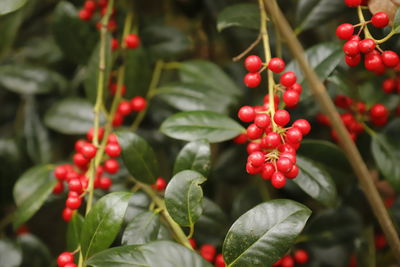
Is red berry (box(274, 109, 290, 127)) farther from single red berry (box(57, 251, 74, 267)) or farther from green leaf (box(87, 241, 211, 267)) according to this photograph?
single red berry (box(57, 251, 74, 267))

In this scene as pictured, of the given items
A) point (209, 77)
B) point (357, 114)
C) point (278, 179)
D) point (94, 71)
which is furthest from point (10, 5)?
point (357, 114)

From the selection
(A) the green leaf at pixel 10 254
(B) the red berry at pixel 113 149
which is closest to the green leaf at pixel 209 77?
(B) the red berry at pixel 113 149

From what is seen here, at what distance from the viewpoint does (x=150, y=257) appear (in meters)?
0.58

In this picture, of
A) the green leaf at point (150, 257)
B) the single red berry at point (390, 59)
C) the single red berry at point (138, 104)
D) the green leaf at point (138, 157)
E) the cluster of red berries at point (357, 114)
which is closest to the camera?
the green leaf at point (150, 257)

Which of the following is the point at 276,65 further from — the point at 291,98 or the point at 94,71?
the point at 94,71

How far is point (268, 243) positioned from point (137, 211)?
28 cm

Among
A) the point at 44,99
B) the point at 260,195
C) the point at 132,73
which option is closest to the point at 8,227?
the point at 44,99

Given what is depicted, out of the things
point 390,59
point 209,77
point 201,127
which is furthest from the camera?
point 209,77

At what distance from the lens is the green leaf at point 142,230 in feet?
2.29

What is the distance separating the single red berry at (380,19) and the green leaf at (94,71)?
502mm

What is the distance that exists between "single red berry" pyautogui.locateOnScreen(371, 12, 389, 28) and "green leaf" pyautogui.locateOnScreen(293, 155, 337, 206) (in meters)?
0.26

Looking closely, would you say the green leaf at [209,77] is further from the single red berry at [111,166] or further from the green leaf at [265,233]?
the green leaf at [265,233]

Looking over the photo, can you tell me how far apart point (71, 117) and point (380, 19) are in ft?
2.17

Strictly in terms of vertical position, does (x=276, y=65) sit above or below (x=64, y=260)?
above
